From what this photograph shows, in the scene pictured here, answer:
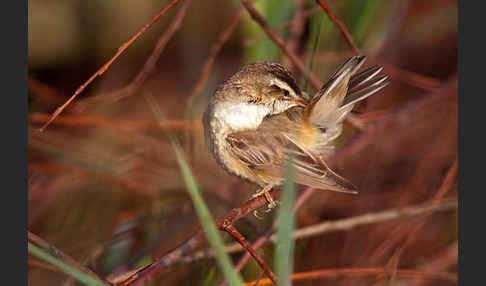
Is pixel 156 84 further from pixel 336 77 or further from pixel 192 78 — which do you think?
pixel 336 77

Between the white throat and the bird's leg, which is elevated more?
the white throat

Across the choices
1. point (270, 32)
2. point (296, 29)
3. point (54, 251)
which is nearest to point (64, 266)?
point (54, 251)

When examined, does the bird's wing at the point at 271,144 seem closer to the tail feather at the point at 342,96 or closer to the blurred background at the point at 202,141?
the tail feather at the point at 342,96

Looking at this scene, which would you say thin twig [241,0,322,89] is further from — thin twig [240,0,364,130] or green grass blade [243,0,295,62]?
green grass blade [243,0,295,62]

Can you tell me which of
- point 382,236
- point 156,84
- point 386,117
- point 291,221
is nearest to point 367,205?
point 382,236

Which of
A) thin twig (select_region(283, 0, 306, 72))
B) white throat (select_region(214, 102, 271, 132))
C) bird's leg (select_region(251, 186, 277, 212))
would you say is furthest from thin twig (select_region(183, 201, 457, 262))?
thin twig (select_region(283, 0, 306, 72))

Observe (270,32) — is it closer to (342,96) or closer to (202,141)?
(342,96)
